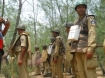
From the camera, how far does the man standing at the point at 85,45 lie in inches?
176

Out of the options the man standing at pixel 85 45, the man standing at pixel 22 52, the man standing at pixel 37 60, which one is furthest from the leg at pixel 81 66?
the man standing at pixel 37 60

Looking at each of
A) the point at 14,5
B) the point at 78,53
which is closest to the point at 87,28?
the point at 78,53

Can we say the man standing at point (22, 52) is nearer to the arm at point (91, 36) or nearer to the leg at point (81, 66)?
the leg at point (81, 66)

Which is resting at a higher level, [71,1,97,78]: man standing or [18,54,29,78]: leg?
[71,1,97,78]: man standing

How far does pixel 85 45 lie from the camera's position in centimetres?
472

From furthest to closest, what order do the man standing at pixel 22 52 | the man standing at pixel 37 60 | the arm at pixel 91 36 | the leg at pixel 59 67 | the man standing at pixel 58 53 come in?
the man standing at pixel 37 60 < the leg at pixel 59 67 < the man standing at pixel 58 53 < the man standing at pixel 22 52 < the arm at pixel 91 36

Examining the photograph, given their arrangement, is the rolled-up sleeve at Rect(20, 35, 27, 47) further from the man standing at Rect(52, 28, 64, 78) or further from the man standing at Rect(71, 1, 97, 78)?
the man standing at Rect(71, 1, 97, 78)

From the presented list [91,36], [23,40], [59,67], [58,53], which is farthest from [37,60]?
[91,36]

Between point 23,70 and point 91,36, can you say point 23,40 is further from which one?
point 91,36

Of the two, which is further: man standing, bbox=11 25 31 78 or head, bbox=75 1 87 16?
man standing, bbox=11 25 31 78

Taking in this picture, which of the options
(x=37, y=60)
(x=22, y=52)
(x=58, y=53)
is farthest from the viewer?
(x=37, y=60)

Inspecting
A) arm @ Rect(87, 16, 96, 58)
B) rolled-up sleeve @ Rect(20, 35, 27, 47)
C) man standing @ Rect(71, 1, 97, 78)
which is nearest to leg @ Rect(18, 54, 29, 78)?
rolled-up sleeve @ Rect(20, 35, 27, 47)

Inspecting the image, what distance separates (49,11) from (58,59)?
17.8 metres

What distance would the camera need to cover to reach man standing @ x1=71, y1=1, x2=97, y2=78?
4.46 m
